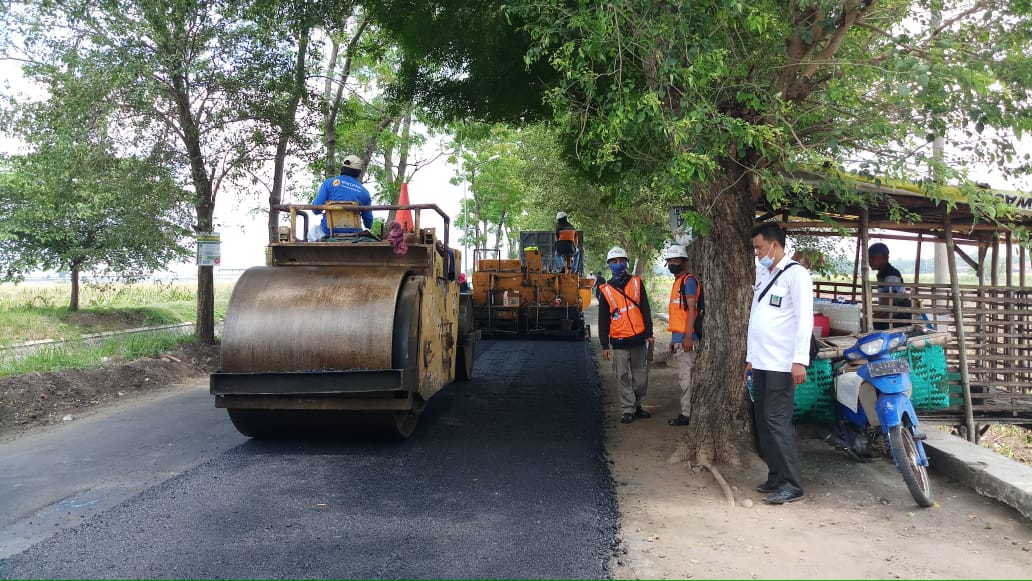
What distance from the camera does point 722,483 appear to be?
500 cm

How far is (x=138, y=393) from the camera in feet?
29.0

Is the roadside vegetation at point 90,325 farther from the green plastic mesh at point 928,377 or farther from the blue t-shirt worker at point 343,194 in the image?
the green plastic mesh at point 928,377

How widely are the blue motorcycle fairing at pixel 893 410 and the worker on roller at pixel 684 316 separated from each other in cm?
242

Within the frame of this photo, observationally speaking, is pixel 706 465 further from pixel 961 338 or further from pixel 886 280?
pixel 961 338

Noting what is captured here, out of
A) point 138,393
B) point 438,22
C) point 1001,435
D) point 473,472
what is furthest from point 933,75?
point 1001,435

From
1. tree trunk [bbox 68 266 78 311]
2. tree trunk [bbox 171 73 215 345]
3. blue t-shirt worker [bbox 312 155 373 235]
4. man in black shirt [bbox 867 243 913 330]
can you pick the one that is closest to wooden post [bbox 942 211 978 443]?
man in black shirt [bbox 867 243 913 330]

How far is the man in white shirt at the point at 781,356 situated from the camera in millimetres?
4617

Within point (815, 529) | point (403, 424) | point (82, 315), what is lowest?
point (815, 529)

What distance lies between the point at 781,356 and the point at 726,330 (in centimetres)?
114

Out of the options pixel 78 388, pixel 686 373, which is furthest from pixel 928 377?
pixel 78 388

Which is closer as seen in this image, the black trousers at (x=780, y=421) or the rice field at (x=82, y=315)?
the black trousers at (x=780, y=421)

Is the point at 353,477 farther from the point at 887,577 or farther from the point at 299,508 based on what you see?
the point at 887,577

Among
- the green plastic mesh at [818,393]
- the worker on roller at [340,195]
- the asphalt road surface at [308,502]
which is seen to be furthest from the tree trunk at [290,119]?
the green plastic mesh at [818,393]

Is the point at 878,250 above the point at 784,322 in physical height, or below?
above
